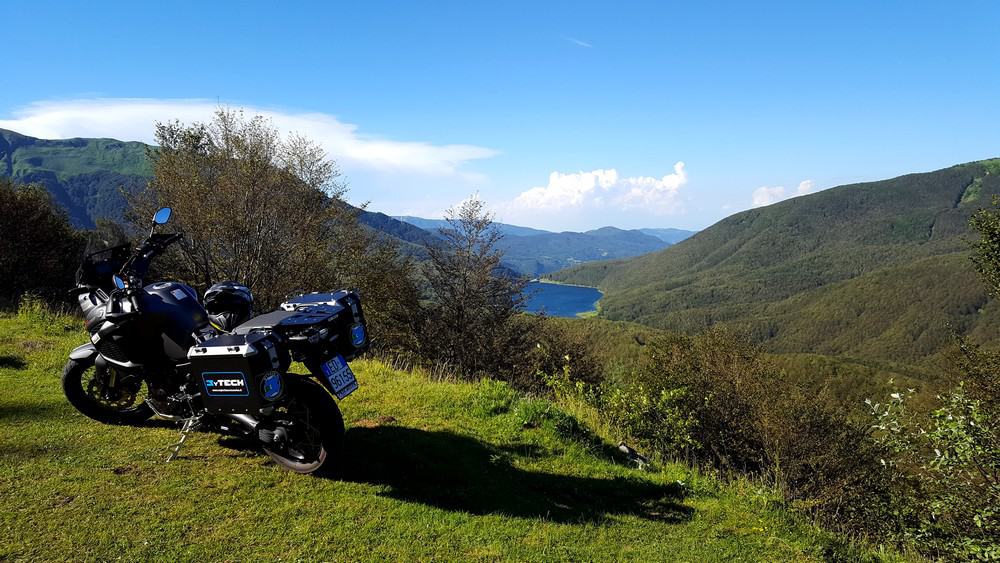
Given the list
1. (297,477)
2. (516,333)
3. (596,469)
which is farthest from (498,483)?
(516,333)

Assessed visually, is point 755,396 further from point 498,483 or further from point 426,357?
point 498,483

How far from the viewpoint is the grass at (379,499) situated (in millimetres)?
3889

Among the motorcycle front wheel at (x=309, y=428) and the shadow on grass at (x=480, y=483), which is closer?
the motorcycle front wheel at (x=309, y=428)

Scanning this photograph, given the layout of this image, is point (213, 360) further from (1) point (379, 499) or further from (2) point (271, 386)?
(1) point (379, 499)

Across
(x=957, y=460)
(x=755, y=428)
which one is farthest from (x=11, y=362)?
(x=755, y=428)

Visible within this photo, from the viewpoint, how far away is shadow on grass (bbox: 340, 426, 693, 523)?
16.1ft

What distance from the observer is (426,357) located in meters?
21.7

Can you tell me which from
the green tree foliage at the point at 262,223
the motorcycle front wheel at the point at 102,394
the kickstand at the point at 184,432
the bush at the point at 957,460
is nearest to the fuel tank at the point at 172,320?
the kickstand at the point at 184,432

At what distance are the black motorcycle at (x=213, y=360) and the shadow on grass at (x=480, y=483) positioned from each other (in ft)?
2.42

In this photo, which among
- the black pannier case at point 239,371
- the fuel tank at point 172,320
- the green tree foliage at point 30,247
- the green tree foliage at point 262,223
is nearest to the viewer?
the black pannier case at point 239,371

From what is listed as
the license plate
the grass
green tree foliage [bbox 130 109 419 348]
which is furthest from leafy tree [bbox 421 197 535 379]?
the license plate

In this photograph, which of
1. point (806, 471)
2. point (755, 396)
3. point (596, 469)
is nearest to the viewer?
point (596, 469)

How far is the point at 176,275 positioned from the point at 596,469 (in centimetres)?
1805

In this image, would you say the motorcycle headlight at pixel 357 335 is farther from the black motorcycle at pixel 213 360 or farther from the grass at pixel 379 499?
the grass at pixel 379 499
